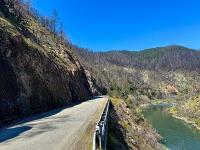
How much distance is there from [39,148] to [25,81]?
20252mm

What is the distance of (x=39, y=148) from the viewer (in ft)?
57.2

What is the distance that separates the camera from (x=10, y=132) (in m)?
24.0

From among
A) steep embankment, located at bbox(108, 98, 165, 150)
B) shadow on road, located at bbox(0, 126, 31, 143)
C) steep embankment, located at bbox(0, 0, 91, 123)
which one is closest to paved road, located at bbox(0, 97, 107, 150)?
shadow on road, located at bbox(0, 126, 31, 143)

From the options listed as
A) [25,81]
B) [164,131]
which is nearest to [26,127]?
[25,81]

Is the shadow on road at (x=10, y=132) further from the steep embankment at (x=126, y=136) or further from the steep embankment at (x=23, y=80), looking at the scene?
the steep embankment at (x=126, y=136)

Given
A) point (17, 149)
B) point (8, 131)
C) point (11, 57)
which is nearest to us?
point (17, 149)

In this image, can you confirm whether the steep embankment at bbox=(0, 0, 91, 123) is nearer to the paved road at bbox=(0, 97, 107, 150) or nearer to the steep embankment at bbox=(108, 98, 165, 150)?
the paved road at bbox=(0, 97, 107, 150)

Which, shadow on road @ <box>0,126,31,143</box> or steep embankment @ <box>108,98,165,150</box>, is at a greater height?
shadow on road @ <box>0,126,31,143</box>

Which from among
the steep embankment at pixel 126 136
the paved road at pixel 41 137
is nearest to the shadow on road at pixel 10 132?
the paved road at pixel 41 137

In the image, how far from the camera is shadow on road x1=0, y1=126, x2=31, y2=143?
70.8ft

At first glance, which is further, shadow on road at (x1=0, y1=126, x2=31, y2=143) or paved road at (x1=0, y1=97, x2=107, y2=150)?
shadow on road at (x1=0, y1=126, x2=31, y2=143)

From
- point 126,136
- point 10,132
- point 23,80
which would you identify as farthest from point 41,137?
point 126,136

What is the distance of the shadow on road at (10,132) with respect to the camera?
850 inches

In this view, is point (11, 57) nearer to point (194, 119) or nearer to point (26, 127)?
point (26, 127)
